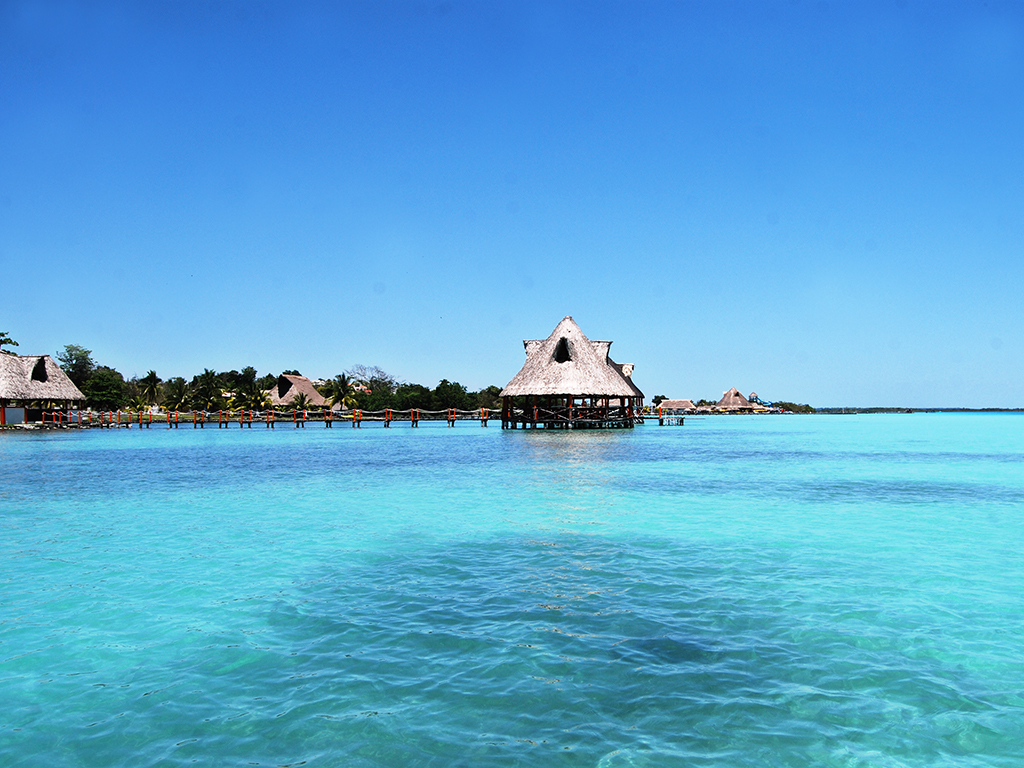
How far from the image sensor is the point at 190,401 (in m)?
69.4

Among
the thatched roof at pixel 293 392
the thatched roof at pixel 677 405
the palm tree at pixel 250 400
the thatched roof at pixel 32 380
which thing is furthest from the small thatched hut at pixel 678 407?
the thatched roof at pixel 32 380

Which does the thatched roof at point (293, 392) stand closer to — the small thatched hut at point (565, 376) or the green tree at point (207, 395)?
the green tree at point (207, 395)

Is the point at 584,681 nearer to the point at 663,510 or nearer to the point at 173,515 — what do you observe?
the point at 663,510

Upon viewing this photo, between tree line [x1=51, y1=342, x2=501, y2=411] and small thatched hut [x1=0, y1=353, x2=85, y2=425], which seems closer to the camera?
small thatched hut [x1=0, y1=353, x2=85, y2=425]

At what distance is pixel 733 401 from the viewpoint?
409 ft

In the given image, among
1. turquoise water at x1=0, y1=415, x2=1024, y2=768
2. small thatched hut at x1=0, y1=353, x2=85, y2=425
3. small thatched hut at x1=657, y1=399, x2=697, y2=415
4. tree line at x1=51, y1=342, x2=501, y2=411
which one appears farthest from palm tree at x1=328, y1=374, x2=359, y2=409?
turquoise water at x1=0, y1=415, x2=1024, y2=768

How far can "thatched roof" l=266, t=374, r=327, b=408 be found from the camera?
75.6 m

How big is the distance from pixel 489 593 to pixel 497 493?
7.77 metres

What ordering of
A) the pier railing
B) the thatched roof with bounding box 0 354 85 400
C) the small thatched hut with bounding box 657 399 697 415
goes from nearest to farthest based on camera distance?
the thatched roof with bounding box 0 354 85 400 < the pier railing < the small thatched hut with bounding box 657 399 697 415

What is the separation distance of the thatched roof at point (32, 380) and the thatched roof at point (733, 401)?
10096 centimetres

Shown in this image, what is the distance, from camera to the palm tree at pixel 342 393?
7844 centimetres

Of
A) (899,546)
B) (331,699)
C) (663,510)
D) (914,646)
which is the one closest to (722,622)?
(914,646)

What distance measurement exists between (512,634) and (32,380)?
54.5m

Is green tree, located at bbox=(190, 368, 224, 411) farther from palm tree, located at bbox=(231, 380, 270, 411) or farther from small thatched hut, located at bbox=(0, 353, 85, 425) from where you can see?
small thatched hut, located at bbox=(0, 353, 85, 425)
